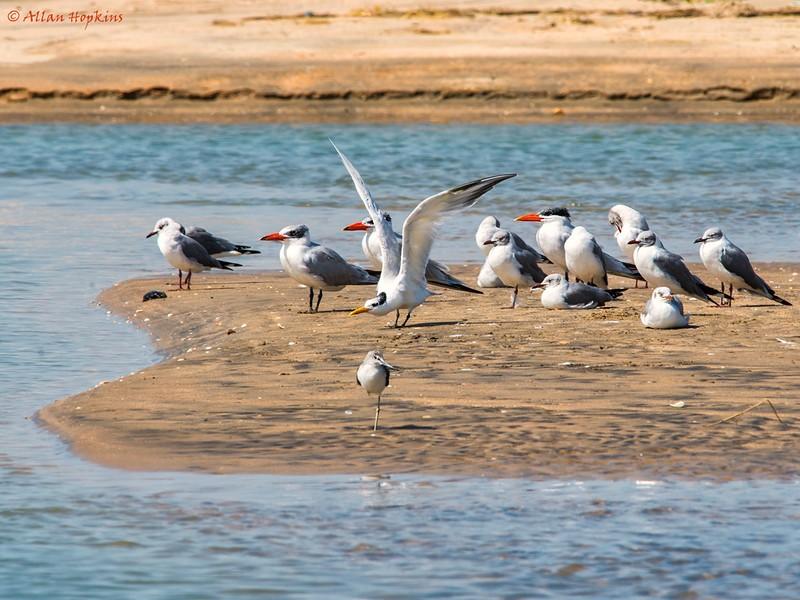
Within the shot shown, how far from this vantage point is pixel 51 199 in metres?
23.2

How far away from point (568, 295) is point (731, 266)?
4.67 ft

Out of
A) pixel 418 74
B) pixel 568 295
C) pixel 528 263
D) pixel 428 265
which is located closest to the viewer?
pixel 568 295

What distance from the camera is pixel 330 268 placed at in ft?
44.0

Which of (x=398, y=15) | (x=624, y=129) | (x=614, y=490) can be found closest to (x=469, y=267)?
(x=614, y=490)

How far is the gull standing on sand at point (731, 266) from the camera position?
13.2 metres

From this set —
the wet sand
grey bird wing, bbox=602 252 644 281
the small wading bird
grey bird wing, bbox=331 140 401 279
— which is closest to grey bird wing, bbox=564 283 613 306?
grey bird wing, bbox=602 252 644 281

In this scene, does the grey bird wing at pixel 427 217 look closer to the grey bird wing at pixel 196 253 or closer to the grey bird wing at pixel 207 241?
the grey bird wing at pixel 196 253

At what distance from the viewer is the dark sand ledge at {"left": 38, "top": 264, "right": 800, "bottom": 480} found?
340 inches

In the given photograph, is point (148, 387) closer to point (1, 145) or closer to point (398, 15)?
point (1, 145)

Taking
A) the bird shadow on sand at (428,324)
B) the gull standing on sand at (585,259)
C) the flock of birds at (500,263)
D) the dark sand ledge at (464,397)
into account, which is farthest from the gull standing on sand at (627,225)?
the bird shadow on sand at (428,324)

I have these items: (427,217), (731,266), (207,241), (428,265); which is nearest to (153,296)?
(207,241)

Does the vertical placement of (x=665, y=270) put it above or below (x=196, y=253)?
above

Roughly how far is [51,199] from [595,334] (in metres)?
13.0

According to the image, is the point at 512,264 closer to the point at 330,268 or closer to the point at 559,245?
the point at 559,245
